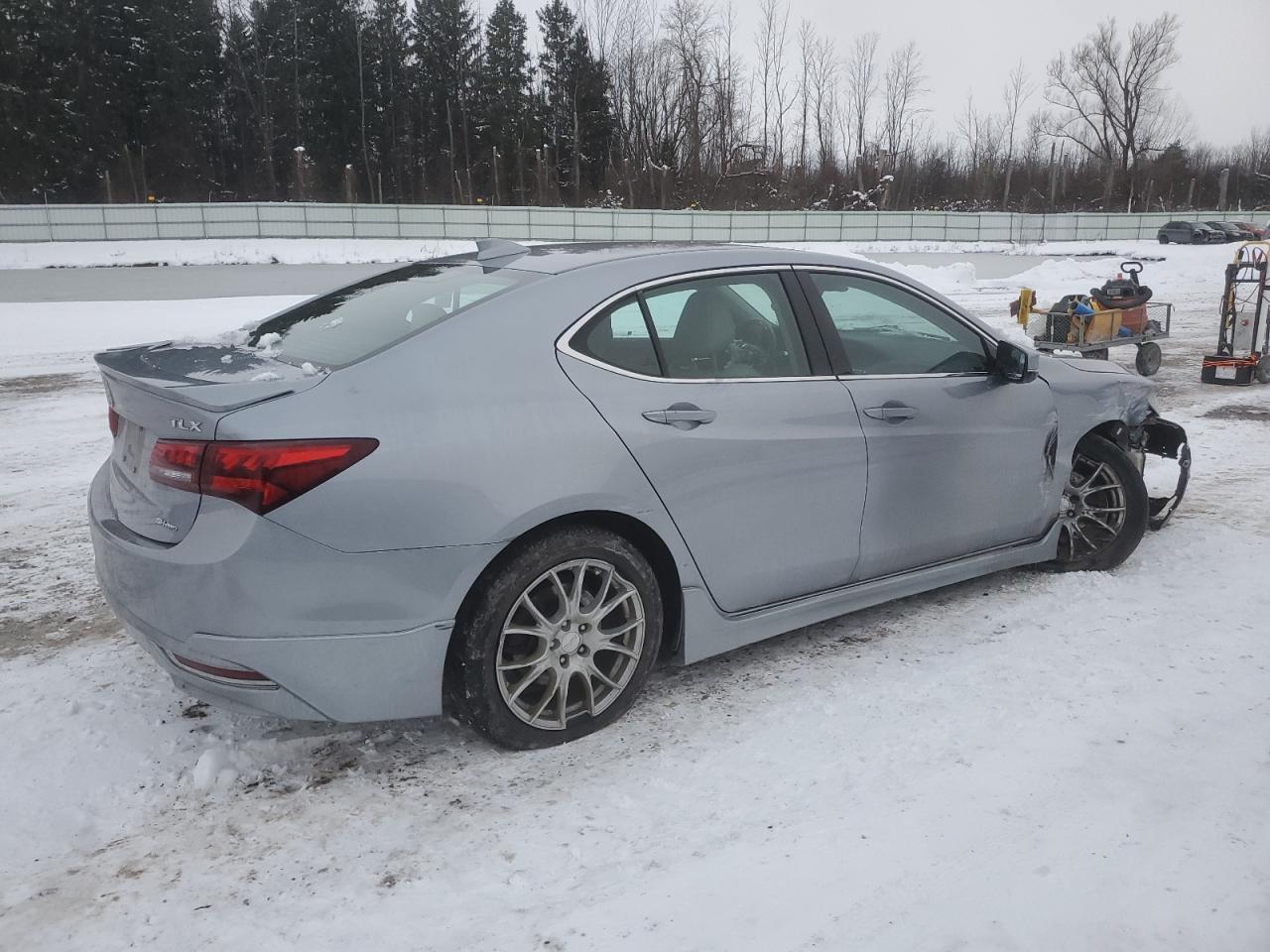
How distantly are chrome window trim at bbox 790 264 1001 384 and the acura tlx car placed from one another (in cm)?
2

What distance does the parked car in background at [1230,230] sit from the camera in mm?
43562

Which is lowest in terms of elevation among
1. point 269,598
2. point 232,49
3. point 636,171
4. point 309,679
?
point 309,679

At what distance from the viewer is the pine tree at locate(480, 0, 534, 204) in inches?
2574

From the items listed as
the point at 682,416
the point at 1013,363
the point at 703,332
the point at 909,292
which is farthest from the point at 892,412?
the point at 682,416

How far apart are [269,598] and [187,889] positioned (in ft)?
2.52

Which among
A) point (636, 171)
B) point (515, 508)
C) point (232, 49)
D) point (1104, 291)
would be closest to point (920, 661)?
point (515, 508)

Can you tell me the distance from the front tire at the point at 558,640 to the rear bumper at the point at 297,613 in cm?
12

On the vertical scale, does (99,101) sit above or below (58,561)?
above

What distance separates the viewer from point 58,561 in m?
5.06

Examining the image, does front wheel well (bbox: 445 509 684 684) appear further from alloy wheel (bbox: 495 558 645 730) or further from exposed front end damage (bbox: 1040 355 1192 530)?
exposed front end damage (bbox: 1040 355 1192 530)

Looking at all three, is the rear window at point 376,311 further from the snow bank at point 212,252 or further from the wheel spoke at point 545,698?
the snow bank at point 212,252

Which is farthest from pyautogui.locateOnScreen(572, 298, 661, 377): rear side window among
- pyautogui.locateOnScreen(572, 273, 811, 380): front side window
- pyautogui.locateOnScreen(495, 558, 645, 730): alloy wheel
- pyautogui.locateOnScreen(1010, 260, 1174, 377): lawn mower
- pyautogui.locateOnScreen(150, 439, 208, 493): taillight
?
pyautogui.locateOnScreen(1010, 260, 1174, 377): lawn mower

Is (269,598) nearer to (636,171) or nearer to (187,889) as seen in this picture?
(187,889)

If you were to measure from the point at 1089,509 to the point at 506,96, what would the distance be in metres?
67.3
